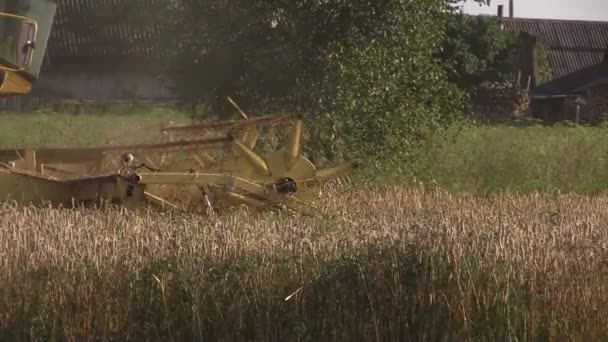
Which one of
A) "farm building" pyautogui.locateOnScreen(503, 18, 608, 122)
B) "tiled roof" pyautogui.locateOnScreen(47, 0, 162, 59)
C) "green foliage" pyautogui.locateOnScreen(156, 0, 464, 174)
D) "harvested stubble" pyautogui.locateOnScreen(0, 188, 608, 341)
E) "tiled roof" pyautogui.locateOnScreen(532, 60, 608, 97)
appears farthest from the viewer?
"tiled roof" pyautogui.locateOnScreen(532, 60, 608, 97)

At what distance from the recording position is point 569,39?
47.6 m

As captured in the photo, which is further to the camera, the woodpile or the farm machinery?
the woodpile

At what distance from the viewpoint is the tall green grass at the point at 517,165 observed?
1392 cm

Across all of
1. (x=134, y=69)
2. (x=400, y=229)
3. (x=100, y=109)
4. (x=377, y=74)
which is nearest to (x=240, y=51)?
(x=377, y=74)

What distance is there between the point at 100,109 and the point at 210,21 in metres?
12.2

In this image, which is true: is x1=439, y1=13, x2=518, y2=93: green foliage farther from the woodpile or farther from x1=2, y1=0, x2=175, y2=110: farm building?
x1=2, y1=0, x2=175, y2=110: farm building

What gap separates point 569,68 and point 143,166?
38.6m

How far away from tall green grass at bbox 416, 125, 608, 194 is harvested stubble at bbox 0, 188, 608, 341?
6740mm

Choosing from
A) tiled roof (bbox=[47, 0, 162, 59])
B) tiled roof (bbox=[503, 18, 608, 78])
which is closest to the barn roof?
tiled roof (bbox=[503, 18, 608, 78])

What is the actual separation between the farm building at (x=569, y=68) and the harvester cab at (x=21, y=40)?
23.0 meters

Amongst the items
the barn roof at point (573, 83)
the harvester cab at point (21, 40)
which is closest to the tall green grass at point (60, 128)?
the harvester cab at point (21, 40)

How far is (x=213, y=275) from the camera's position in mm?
6422

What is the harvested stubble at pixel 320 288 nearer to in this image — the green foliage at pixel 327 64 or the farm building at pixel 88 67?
the green foliage at pixel 327 64

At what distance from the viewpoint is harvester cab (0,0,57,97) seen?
925 cm
